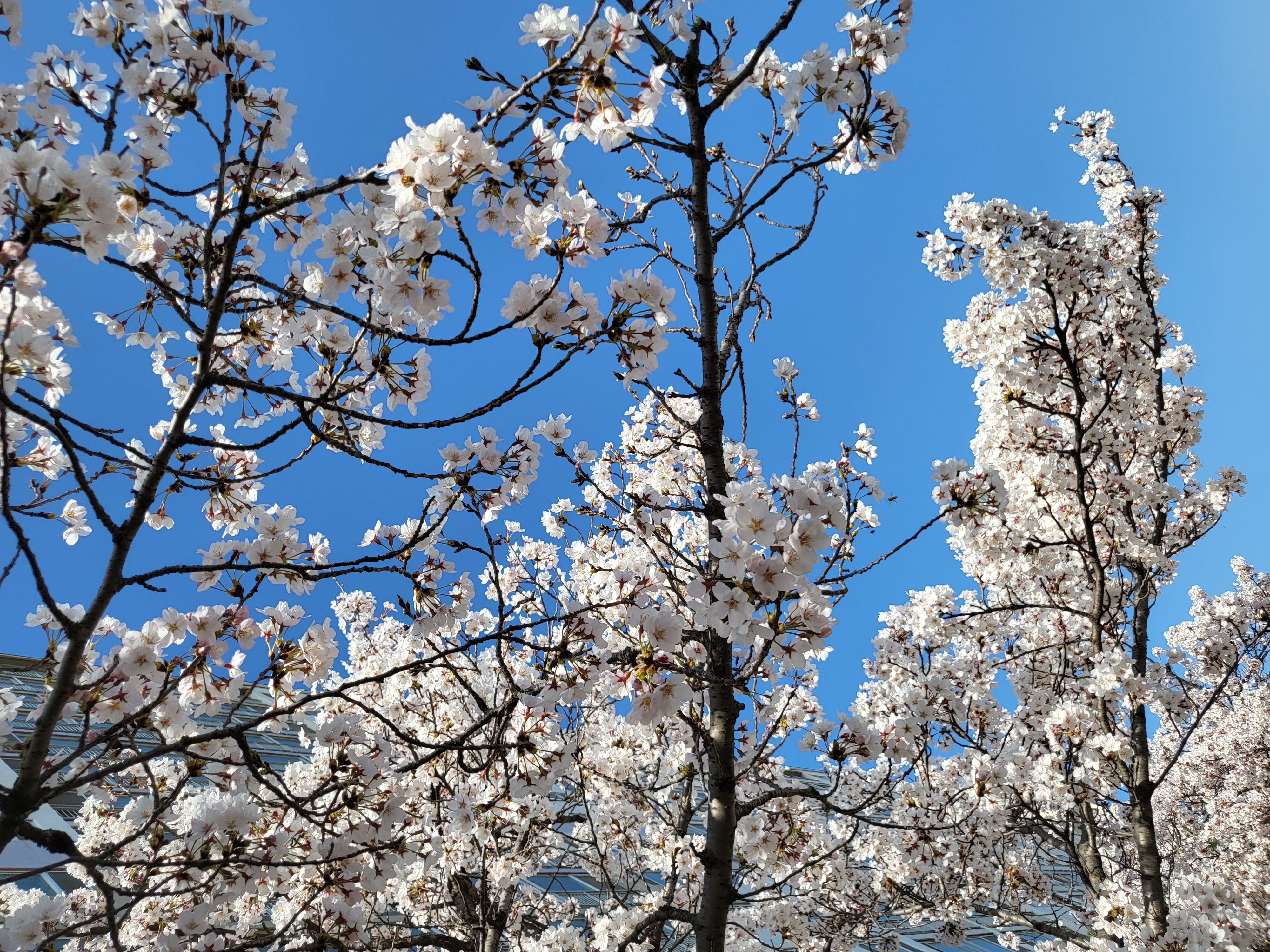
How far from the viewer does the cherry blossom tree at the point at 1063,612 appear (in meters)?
6.31

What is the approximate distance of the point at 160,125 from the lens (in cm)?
249

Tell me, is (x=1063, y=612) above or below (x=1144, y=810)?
above

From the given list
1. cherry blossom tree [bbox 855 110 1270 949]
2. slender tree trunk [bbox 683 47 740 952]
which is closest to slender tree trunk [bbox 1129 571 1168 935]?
cherry blossom tree [bbox 855 110 1270 949]

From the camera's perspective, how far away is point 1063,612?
341 inches

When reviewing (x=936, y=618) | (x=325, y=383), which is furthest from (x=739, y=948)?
(x=325, y=383)

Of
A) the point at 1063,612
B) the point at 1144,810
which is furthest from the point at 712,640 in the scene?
the point at 1063,612

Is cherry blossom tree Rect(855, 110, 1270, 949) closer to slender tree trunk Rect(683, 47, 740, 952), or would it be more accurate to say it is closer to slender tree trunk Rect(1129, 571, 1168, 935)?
slender tree trunk Rect(1129, 571, 1168, 935)

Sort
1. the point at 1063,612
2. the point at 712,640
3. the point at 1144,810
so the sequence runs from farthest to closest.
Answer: the point at 1063,612 < the point at 1144,810 < the point at 712,640

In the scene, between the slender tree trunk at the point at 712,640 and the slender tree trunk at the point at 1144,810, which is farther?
the slender tree trunk at the point at 1144,810

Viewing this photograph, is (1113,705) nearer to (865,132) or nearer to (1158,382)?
(1158,382)

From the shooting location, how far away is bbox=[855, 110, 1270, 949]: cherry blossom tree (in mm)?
6312

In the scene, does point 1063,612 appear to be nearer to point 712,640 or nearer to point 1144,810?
point 1144,810

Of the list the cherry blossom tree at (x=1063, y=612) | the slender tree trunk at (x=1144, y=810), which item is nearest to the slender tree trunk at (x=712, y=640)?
the cherry blossom tree at (x=1063, y=612)

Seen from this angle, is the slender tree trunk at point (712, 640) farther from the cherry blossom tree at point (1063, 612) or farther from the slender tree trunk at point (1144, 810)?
the slender tree trunk at point (1144, 810)
